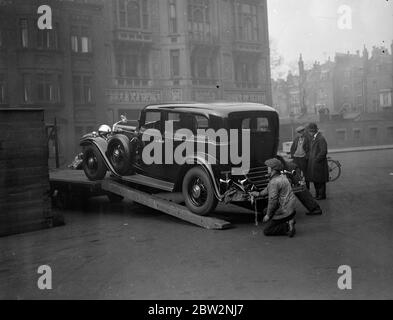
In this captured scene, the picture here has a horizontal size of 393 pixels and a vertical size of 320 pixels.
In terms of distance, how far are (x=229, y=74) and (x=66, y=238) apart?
11016mm

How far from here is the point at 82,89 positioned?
2248cm

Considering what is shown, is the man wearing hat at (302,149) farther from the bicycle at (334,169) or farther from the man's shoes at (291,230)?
the man's shoes at (291,230)

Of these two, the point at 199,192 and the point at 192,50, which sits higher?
the point at 192,50

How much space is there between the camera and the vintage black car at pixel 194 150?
283 inches

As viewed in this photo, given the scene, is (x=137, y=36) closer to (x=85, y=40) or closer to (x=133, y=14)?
(x=133, y=14)

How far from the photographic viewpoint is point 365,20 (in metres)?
15.4

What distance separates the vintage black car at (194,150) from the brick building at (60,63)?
38.9ft

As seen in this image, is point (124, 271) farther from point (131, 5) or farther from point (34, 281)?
point (131, 5)

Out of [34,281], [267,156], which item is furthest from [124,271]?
[267,156]

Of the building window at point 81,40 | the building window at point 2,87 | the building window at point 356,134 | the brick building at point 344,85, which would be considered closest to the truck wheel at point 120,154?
the building window at point 2,87

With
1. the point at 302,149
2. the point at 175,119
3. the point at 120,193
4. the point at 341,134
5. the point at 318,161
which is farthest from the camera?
the point at 341,134

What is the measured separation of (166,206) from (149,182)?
771mm

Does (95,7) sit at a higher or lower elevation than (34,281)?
higher

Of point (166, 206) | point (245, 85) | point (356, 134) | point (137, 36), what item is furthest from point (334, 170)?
point (356, 134)
